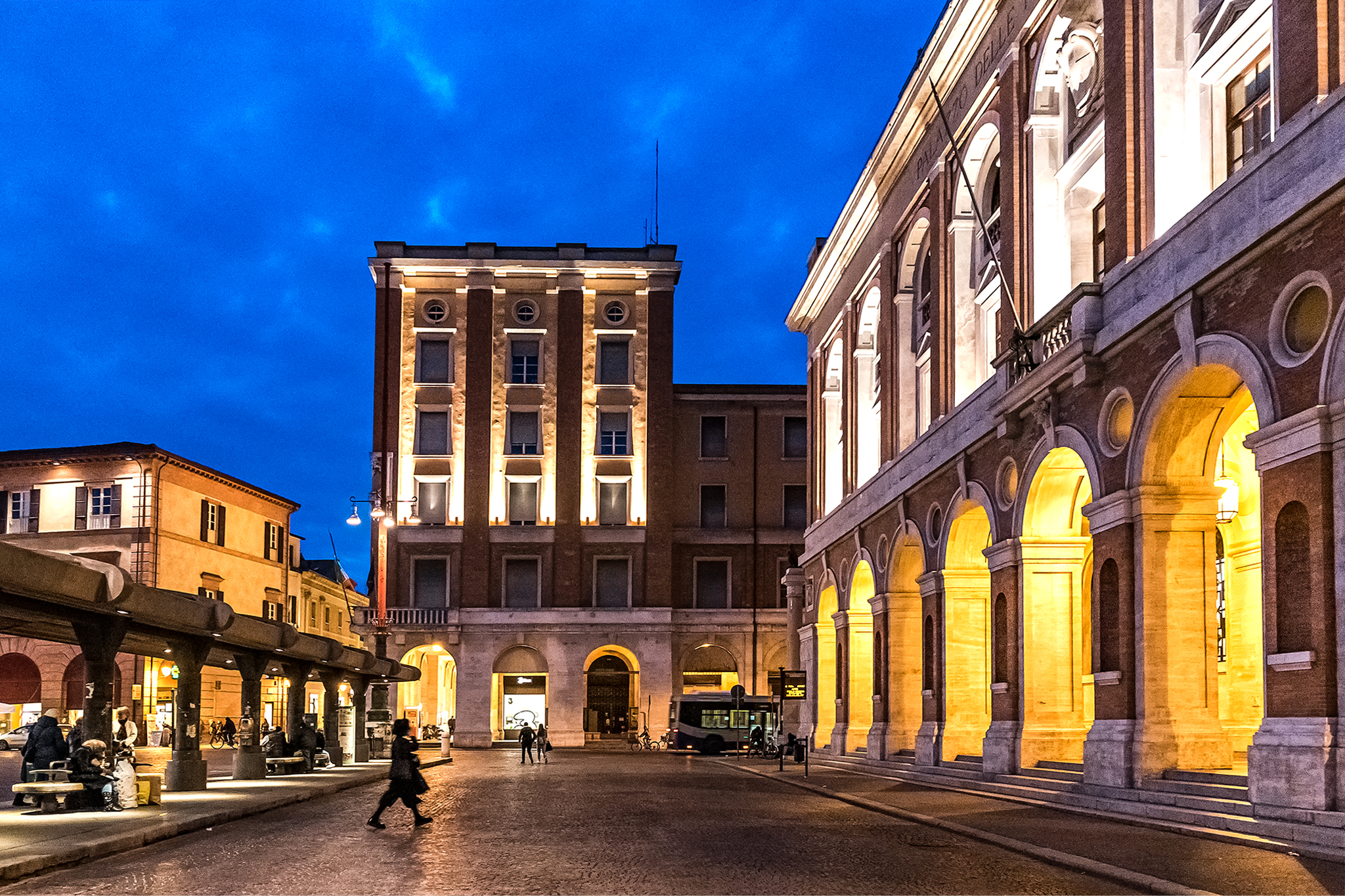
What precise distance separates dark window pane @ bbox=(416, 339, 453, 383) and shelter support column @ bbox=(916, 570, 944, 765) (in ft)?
126

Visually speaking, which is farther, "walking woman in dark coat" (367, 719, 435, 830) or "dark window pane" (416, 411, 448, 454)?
"dark window pane" (416, 411, 448, 454)

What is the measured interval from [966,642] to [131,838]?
20.0m

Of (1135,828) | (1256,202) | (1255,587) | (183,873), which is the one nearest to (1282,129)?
(1256,202)

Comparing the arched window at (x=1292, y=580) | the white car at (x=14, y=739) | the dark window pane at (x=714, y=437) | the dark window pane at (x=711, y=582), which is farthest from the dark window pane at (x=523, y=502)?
the arched window at (x=1292, y=580)

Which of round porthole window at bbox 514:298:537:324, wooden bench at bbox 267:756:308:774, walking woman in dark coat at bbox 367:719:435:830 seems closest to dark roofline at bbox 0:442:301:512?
round porthole window at bbox 514:298:537:324

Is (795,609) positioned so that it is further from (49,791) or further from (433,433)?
(49,791)

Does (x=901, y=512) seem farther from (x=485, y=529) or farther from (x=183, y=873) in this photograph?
(x=485, y=529)

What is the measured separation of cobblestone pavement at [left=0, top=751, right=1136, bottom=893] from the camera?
12.3m

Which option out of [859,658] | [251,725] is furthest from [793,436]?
[251,725]

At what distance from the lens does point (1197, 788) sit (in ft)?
61.7

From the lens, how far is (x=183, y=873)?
13.2 m

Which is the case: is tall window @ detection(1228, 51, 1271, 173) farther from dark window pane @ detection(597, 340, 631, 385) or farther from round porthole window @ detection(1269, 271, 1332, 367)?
dark window pane @ detection(597, 340, 631, 385)

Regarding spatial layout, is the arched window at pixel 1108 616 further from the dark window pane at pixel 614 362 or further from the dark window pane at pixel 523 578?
the dark window pane at pixel 614 362

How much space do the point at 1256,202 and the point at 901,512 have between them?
64.5 feet
